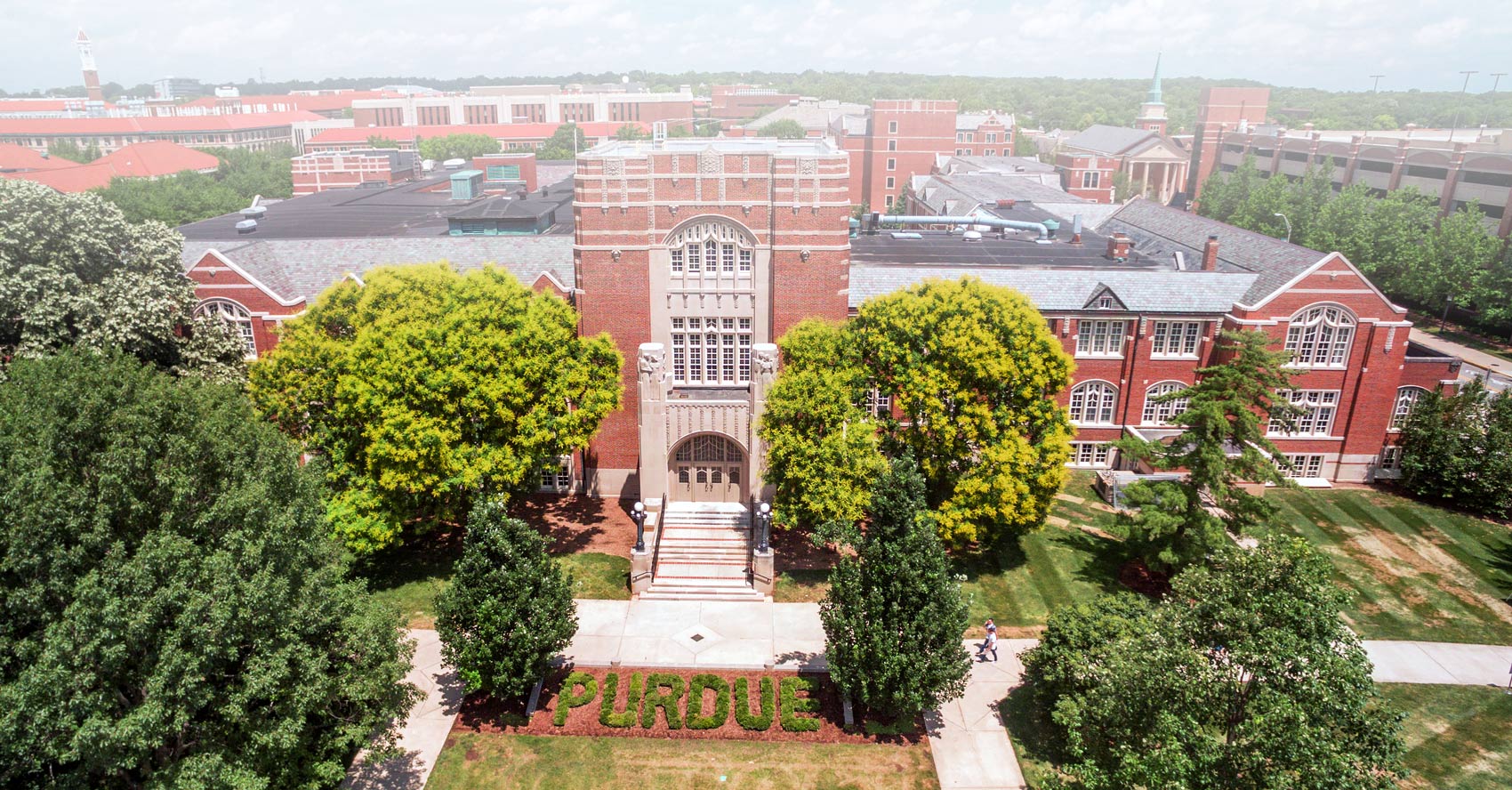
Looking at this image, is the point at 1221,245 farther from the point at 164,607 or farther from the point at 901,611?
the point at 164,607

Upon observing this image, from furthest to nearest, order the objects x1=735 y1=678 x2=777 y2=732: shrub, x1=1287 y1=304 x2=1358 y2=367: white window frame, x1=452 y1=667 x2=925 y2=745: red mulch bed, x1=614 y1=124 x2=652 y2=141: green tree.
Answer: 1. x1=614 y1=124 x2=652 y2=141: green tree
2. x1=1287 y1=304 x2=1358 y2=367: white window frame
3. x1=735 y1=678 x2=777 y2=732: shrub
4. x1=452 y1=667 x2=925 y2=745: red mulch bed

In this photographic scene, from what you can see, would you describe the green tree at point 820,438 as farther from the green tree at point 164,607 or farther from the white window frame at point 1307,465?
the white window frame at point 1307,465

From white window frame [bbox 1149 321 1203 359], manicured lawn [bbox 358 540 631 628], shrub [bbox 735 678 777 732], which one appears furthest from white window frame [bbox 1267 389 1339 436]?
manicured lawn [bbox 358 540 631 628]

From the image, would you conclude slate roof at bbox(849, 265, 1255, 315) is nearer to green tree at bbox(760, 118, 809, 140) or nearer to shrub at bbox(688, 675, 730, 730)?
shrub at bbox(688, 675, 730, 730)

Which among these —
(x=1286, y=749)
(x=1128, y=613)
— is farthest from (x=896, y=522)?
(x=1286, y=749)

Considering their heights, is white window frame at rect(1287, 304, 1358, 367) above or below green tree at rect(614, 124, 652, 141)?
below

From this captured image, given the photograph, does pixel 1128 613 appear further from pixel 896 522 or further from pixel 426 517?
pixel 426 517
